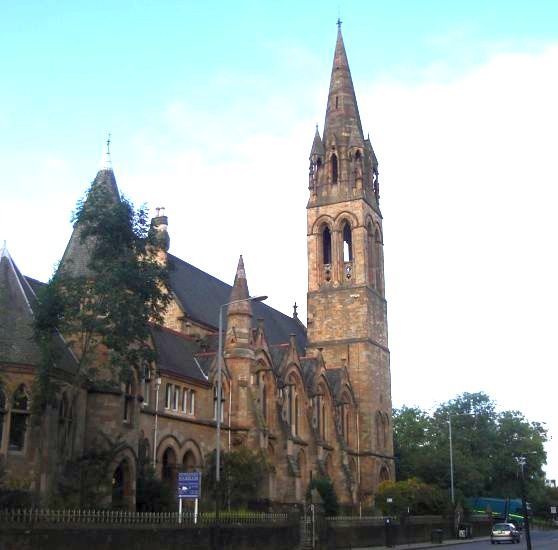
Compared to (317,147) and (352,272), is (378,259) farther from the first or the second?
(317,147)

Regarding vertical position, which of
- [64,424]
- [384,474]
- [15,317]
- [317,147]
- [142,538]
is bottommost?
[142,538]

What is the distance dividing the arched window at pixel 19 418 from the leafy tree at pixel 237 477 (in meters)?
13.0

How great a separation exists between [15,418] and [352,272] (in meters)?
40.1

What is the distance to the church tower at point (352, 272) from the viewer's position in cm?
6331

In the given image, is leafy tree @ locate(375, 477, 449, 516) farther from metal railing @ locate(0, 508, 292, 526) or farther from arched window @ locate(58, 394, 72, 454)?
arched window @ locate(58, 394, 72, 454)

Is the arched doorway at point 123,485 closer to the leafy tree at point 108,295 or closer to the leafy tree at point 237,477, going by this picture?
the leafy tree at point 108,295

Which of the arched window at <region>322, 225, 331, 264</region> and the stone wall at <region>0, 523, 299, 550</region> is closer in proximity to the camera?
the stone wall at <region>0, 523, 299, 550</region>

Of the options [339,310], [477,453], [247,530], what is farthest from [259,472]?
[477,453]

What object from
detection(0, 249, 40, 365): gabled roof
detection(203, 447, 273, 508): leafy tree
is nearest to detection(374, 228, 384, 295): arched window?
detection(203, 447, 273, 508): leafy tree

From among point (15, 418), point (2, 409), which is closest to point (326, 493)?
point (15, 418)

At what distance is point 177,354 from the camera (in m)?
44.6

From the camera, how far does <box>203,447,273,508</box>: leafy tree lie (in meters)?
40.4

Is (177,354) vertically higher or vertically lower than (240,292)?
lower

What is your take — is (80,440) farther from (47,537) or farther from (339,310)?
(339,310)
